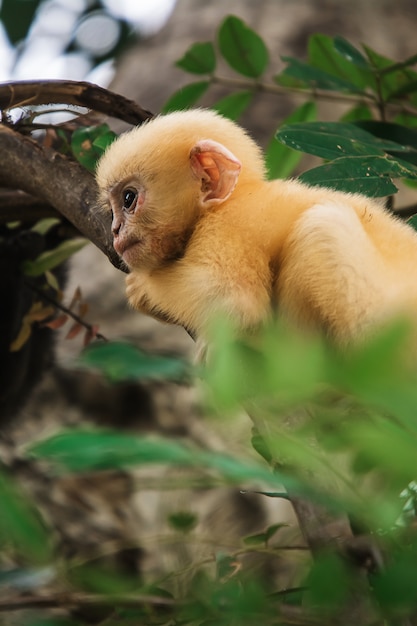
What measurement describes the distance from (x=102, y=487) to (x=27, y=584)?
11.5ft

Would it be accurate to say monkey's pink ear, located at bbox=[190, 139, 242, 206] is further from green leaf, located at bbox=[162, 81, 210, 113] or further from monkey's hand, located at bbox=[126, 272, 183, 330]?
green leaf, located at bbox=[162, 81, 210, 113]

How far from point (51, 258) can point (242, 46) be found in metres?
0.89

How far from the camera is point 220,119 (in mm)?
2141

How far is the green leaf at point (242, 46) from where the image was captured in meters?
2.66

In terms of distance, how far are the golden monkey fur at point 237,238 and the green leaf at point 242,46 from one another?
59cm

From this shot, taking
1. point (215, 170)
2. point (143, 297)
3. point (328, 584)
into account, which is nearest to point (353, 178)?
point (215, 170)

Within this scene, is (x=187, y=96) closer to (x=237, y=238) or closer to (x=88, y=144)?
(x=88, y=144)

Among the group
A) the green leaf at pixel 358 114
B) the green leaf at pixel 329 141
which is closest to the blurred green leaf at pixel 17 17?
the green leaf at pixel 358 114

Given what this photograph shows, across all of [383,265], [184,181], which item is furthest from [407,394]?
[184,181]

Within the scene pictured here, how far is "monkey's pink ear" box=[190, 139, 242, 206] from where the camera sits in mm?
1945

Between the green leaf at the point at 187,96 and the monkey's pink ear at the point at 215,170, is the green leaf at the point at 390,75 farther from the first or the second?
the monkey's pink ear at the point at 215,170

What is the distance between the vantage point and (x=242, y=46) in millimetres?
2664

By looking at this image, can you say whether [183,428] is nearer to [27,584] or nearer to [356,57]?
[356,57]

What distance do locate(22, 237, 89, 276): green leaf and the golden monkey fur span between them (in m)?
0.61
